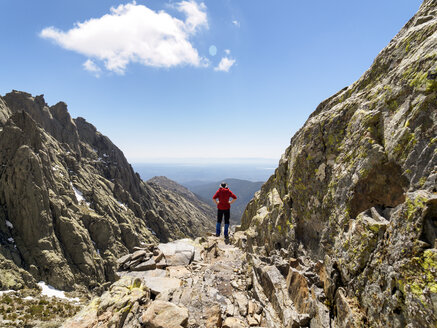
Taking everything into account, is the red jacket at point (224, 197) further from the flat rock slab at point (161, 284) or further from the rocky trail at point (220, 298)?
the flat rock slab at point (161, 284)

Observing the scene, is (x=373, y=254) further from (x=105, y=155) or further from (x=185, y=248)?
(x=105, y=155)

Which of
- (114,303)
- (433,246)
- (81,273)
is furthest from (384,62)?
(81,273)

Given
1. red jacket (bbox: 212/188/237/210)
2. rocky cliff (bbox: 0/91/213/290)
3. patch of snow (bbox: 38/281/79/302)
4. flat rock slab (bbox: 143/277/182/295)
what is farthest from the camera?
rocky cliff (bbox: 0/91/213/290)

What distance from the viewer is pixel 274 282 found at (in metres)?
10.6

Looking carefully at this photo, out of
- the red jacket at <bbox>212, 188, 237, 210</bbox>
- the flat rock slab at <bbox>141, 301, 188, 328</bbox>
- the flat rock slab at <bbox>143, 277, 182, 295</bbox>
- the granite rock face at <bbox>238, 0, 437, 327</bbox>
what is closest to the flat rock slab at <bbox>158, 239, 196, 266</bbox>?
the flat rock slab at <bbox>143, 277, 182, 295</bbox>

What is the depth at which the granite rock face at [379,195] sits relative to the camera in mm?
5242

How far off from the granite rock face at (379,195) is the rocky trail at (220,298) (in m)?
0.31

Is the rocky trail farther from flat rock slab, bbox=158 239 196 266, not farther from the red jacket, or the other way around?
the red jacket

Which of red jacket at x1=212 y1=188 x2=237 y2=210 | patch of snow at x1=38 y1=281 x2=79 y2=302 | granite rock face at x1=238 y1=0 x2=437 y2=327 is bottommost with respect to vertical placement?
patch of snow at x1=38 y1=281 x2=79 y2=302

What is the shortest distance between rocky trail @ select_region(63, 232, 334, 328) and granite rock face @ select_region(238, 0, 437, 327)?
12.1 inches

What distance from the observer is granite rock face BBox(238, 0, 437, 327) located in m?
5.24

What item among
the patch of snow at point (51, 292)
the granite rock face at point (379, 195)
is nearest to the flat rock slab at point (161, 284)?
the granite rock face at point (379, 195)

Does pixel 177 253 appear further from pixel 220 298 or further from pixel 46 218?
pixel 46 218

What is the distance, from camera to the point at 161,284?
13602 millimetres
